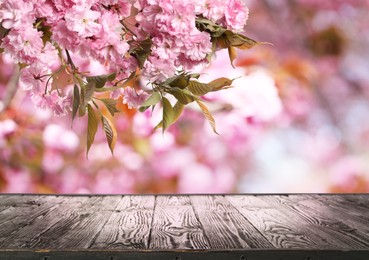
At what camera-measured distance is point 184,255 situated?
4.55ft

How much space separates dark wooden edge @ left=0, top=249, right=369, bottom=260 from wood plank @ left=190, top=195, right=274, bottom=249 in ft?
0.27

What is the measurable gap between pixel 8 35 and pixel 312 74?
2170mm

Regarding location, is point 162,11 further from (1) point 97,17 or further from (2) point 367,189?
(2) point 367,189

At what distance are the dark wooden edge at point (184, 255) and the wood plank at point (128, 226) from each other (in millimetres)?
105

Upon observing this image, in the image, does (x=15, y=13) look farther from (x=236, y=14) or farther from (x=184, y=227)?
(x=184, y=227)

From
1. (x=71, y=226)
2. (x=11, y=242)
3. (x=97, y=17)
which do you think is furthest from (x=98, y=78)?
(x=71, y=226)

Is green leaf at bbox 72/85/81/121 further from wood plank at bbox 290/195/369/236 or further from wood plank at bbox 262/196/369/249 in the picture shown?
wood plank at bbox 290/195/369/236

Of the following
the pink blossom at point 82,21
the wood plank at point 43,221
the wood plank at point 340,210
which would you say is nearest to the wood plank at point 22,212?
the wood plank at point 43,221

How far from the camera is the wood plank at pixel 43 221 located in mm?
1567

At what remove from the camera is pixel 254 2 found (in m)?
3.07

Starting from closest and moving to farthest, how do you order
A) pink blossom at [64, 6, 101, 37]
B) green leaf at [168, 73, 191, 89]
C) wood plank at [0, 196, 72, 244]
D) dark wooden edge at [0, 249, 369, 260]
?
pink blossom at [64, 6, 101, 37] → green leaf at [168, 73, 191, 89] → dark wooden edge at [0, 249, 369, 260] → wood plank at [0, 196, 72, 244]

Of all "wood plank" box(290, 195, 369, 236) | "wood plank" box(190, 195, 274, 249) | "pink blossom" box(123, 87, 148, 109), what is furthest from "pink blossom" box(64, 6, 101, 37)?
"wood plank" box(290, 195, 369, 236)

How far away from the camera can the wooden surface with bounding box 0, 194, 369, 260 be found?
4.60 ft

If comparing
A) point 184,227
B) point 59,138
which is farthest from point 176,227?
point 59,138
